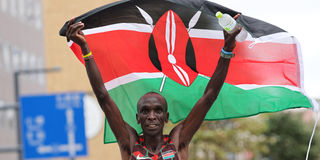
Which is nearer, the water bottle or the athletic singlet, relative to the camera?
the athletic singlet

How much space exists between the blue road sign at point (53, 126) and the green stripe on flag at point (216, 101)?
16461 millimetres

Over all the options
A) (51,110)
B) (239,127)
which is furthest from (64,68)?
(51,110)

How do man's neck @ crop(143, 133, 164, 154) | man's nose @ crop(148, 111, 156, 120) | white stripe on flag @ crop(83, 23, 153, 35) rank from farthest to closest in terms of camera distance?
white stripe on flag @ crop(83, 23, 153, 35) < man's neck @ crop(143, 133, 164, 154) < man's nose @ crop(148, 111, 156, 120)

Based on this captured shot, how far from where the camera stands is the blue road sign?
933 inches

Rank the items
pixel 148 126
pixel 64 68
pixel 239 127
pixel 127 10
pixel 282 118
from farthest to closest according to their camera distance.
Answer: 1. pixel 282 118
2. pixel 64 68
3. pixel 239 127
4. pixel 127 10
5. pixel 148 126

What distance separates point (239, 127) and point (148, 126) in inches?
1646

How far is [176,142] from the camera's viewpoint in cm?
611

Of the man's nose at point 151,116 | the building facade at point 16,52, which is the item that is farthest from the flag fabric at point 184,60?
the building facade at point 16,52

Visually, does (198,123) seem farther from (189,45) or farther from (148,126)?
(189,45)

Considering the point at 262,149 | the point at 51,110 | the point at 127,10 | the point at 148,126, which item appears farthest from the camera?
the point at 262,149

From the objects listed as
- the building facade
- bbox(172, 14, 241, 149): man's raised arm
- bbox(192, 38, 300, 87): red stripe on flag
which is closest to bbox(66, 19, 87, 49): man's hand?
bbox(172, 14, 241, 149): man's raised arm

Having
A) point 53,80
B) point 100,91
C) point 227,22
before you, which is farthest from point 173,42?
point 53,80

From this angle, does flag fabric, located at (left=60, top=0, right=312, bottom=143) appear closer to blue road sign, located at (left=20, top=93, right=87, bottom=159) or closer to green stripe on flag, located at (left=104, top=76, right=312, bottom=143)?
green stripe on flag, located at (left=104, top=76, right=312, bottom=143)

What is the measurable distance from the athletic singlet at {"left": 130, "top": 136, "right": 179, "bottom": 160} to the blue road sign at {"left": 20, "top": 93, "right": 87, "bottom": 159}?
17.7 m
